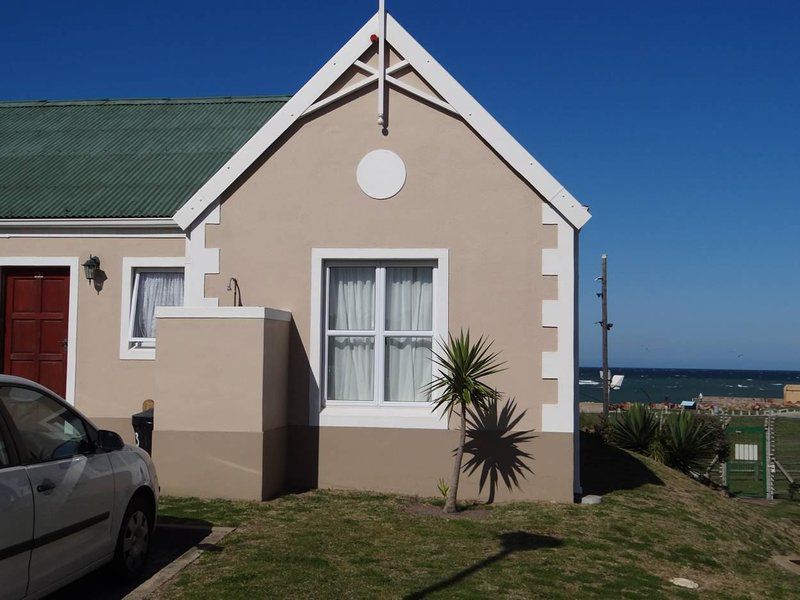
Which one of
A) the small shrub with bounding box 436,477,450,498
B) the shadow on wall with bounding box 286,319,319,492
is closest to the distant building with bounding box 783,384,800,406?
the small shrub with bounding box 436,477,450,498

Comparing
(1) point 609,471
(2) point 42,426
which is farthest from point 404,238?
(2) point 42,426

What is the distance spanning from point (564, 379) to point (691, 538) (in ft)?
7.49

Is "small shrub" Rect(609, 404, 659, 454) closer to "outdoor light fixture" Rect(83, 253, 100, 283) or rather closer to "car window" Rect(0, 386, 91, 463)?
"outdoor light fixture" Rect(83, 253, 100, 283)

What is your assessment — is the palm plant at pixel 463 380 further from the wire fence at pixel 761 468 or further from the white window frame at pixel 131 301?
the wire fence at pixel 761 468

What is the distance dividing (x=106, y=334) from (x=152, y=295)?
0.87m

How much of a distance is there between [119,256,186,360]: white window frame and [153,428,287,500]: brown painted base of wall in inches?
103

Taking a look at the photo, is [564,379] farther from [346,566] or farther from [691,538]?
[346,566]

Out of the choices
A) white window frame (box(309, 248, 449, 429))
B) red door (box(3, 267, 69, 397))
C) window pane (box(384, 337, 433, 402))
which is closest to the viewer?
white window frame (box(309, 248, 449, 429))

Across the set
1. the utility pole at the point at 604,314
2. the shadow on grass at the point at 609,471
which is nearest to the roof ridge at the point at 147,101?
the shadow on grass at the point at 609,471

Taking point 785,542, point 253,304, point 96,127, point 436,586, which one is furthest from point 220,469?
point 96,127

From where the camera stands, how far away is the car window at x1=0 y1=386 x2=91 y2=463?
5.43 meters

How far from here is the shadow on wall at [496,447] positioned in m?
10.2

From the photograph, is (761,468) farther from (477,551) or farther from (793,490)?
(477,551)

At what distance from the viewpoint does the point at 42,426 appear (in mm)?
5801
